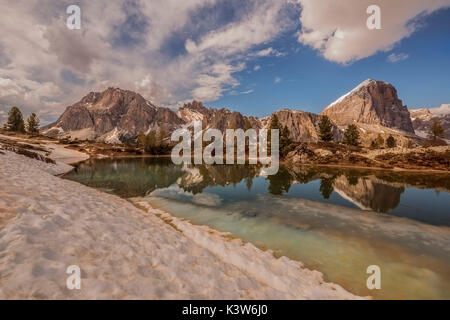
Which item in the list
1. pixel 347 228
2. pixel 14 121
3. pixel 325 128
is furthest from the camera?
pixel 14 121

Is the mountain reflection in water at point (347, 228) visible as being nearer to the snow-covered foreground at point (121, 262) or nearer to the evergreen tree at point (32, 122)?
the snow-covered foreground at point (121, 262)

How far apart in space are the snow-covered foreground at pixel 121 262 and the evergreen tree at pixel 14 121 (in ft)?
536

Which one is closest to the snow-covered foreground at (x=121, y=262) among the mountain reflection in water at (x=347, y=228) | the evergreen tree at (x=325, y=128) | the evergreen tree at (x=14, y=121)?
the mountain reflection in water at (x=347, y=228)

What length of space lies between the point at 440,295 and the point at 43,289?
13032 mm

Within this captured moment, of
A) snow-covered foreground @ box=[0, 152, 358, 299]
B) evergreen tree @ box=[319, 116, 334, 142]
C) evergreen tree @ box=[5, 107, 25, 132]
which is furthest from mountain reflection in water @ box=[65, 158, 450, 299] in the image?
evergreen tree @ box=[5, 107, 25, 132]

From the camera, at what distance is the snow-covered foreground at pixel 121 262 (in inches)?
194

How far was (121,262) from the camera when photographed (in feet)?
21.6

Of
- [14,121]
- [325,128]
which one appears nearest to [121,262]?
[325,128]

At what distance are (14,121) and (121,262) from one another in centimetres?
17363

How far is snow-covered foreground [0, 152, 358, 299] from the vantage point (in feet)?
16.2

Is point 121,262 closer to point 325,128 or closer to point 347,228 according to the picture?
point 347,228
